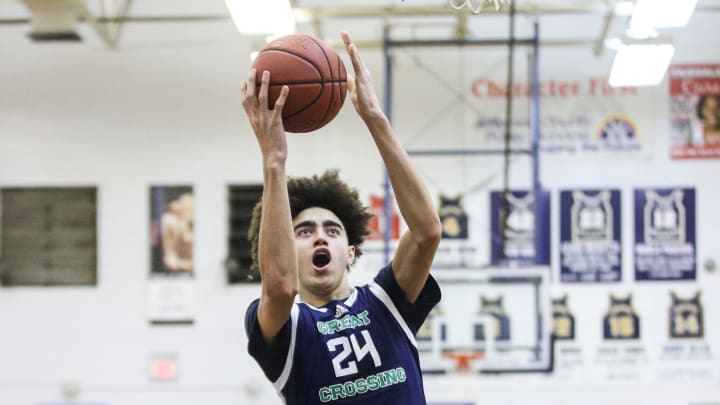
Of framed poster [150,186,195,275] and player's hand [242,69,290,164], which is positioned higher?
player's hand [242,69,290,164]

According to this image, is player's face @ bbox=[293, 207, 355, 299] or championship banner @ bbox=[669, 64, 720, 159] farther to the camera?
championship banner @ bbox=[669, 64, 720, 159]

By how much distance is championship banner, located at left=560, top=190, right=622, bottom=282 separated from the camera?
→ 816 centimetres

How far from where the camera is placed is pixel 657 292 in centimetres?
816

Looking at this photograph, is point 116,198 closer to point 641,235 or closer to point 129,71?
point 129,71

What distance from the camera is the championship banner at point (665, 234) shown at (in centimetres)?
816

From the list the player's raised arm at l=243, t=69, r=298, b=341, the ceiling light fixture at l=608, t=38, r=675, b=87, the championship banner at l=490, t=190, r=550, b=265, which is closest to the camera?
the player's raised arm at l=243, t=69, r=298, b=341

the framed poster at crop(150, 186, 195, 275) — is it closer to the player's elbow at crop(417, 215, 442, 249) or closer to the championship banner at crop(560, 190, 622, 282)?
the championship banner at crop(560, 190, 622, 282)

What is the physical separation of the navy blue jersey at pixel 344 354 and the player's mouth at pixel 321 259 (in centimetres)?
12

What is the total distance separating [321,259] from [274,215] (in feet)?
1.47

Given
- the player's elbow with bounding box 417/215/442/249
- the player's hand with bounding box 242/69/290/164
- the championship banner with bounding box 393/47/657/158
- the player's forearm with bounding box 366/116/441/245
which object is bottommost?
the player's elbow with bounding box 417/215/442/249

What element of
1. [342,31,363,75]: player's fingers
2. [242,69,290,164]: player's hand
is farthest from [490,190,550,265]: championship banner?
[242,69,290,164]: player's hand

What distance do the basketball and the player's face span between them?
312mm

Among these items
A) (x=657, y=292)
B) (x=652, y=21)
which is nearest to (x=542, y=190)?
(x=657, y=292)

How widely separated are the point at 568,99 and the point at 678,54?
1114mm
